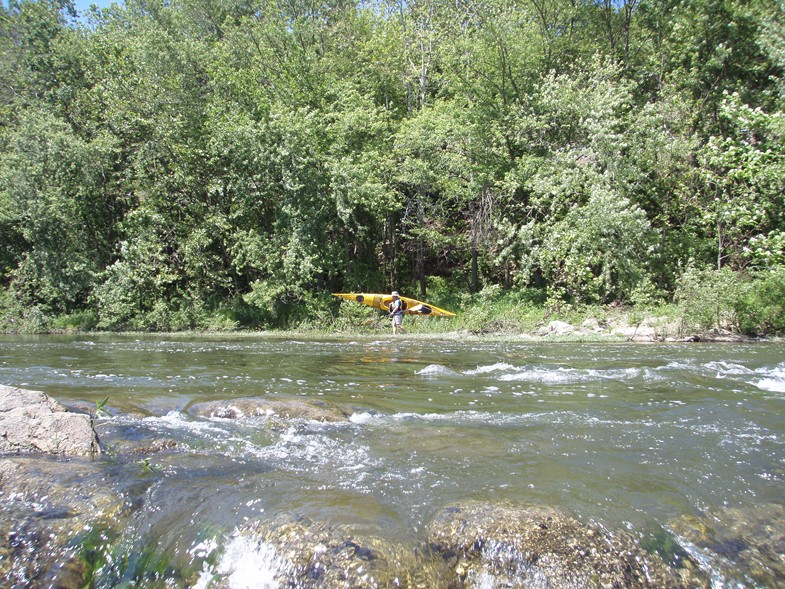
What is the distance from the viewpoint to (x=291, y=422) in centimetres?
740

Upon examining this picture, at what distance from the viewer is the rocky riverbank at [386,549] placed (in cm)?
386

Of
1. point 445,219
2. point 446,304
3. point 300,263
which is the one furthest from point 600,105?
point 300,263

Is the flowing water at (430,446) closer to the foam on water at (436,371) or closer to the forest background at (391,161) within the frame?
the foam on water at (436,371)

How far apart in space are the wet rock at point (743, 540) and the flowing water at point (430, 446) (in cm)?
6

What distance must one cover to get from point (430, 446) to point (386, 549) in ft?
7.86

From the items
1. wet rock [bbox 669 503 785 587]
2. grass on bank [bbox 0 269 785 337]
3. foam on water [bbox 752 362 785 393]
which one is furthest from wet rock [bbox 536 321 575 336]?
wet rock [bbox 669 503 785 587]

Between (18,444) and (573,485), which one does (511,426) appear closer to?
(573,485)

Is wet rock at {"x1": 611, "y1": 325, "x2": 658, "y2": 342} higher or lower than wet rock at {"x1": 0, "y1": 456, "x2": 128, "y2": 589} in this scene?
lower

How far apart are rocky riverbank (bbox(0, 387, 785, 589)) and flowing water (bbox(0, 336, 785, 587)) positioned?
0.07 m

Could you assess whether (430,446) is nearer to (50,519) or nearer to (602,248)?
(50,519)

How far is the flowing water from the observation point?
4492mm

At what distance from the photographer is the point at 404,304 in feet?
77.5

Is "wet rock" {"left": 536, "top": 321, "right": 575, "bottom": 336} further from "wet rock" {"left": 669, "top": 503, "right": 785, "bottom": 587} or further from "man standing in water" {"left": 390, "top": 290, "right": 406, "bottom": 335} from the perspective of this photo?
"wet rock" {"left": 669, "top": 503, "right": 785, "bottom": 587}

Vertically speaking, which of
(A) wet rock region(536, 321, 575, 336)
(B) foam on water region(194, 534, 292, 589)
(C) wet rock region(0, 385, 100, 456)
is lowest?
(A) wet rock region(536, 321, 575, 336)
